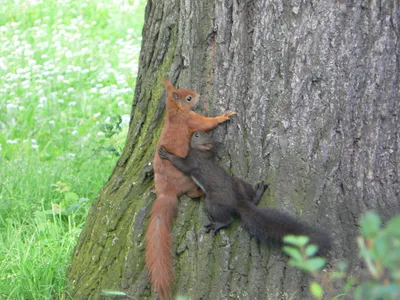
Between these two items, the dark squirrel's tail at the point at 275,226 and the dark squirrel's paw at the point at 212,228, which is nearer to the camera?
the dark squirrel's tail at the point at 275,226

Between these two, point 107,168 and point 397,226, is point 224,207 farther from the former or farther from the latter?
point 107,168

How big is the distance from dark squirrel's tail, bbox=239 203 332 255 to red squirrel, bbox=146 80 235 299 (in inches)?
12.7

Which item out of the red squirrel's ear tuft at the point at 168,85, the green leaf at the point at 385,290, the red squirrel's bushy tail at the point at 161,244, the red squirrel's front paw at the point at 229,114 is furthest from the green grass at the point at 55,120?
the green leaf at the point at 385,290

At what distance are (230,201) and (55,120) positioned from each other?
3651 millimetres

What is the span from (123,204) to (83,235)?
1.14 feet

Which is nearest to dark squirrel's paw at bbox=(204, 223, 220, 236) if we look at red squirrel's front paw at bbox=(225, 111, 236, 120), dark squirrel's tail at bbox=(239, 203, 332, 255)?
dark squirrel's tail at bbox=(239, 203, 332, 255)

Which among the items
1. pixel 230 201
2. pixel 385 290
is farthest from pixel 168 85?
pixel 385 290

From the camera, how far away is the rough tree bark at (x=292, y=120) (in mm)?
2633

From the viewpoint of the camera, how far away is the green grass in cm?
363

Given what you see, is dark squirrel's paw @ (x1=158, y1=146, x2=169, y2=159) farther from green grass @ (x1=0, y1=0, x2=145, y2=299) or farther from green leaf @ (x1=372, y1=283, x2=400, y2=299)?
green leaf @ (x1=372, y1=283, x2=400, y2=299)

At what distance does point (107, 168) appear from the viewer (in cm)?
504

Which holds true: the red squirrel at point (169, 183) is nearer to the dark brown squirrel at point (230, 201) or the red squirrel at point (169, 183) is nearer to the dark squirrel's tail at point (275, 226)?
the dark brown squirrel at point (230, 201)

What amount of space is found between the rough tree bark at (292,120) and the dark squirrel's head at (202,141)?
81 mm

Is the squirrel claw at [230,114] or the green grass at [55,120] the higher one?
the squirrel claw at [230,114]
